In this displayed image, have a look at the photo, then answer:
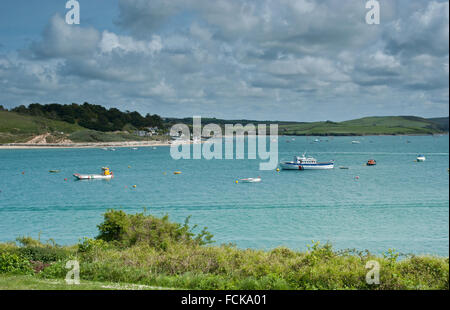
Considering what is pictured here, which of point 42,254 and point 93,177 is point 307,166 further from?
point 42,254

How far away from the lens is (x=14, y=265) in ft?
41.0

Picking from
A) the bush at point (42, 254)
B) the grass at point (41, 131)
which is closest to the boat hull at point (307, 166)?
the bush at point (42, 254)

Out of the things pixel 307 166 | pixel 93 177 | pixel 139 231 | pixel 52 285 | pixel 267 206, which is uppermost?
pixel 52 285

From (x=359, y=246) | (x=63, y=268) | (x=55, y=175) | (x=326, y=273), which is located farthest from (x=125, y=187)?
(x=326, y=273)

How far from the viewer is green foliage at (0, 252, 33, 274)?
12250mm

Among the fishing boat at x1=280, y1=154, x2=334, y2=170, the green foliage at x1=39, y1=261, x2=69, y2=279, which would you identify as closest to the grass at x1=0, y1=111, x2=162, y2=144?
the fishing boat at x1=280, y1=154, x2=334, y2=170

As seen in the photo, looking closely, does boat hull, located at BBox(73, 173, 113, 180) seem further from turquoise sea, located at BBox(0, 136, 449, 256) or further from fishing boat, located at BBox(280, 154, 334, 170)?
fishing boat, located at BBox(280, 154, 334, 170)

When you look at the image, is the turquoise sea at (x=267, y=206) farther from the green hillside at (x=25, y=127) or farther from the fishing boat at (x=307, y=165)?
the green hillside at (x=25, y=127)

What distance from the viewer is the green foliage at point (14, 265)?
1225 cm

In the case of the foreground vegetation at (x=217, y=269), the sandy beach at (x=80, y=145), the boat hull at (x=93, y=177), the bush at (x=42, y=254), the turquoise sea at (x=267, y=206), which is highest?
the sandy beach at (x=80, y=145)

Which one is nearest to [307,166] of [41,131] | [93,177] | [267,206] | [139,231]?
[267,206]
